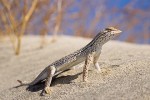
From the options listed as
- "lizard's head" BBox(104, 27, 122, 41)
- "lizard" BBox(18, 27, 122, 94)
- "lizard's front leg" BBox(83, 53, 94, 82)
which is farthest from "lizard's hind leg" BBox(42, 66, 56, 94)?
"lizard's head" BBox(104, 27, 122, 41)

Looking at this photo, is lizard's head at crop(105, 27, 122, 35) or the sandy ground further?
lizard's head at crop(105, 27, 122, 35)

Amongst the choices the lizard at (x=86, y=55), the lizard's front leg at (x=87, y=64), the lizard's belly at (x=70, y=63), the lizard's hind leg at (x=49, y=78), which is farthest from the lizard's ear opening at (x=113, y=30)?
the lizard's hind leg at (x=49, y=78)

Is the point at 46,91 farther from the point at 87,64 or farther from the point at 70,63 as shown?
the point at 87,64

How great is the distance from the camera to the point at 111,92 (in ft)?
12.6

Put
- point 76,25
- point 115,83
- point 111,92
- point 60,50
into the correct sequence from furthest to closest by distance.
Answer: point 76,25, point 60,50, point 115,83, point 111,92

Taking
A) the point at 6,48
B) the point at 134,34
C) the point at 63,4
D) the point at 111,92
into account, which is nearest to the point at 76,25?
the point at 134,34

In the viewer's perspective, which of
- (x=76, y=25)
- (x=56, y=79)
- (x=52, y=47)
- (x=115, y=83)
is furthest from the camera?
(x=76, y=25)

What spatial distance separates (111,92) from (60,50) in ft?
12.9

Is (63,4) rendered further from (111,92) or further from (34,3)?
(111,92)

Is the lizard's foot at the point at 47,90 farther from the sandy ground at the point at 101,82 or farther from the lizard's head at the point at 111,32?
the lizard's head at the point at 111,32

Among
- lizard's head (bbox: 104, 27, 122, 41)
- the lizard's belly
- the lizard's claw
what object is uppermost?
lizard's head (bbox: 104, 27, 122, 41)

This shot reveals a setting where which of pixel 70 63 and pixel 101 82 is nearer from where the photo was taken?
pixel 101 82

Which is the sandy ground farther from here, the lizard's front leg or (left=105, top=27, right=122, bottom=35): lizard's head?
(left=105, top=27, right=122, bottom=35): lizard's head

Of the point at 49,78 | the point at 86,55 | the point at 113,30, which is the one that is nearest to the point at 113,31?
the point at 113,30
